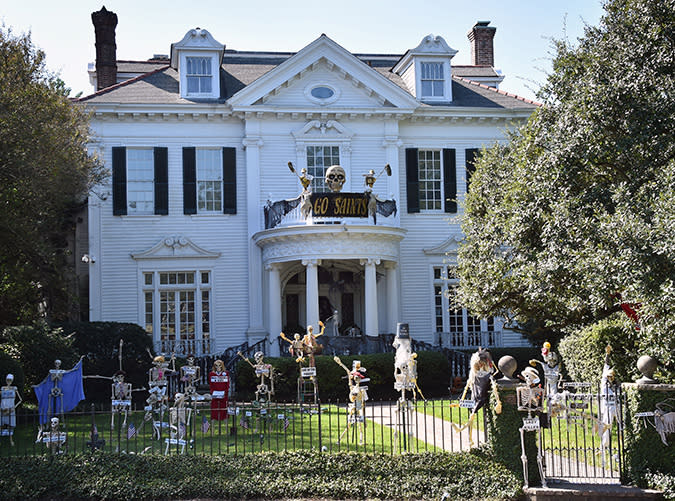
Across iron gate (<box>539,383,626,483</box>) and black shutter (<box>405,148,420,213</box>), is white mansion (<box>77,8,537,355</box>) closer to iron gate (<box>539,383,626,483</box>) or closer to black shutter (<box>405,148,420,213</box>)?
black shutter (<box>405,148,420,213</box>)

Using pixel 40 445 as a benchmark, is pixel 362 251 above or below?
above

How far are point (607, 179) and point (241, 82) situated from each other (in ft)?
54.0

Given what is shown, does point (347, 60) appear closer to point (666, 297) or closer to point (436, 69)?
point (436, 69)

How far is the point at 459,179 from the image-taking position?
2789 centimetres

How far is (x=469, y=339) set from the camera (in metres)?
27.5

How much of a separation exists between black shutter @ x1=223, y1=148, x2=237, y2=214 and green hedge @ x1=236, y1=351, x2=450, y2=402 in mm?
6628

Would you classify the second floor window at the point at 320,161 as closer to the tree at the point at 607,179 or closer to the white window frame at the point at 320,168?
the white window frame at the point at 320,168

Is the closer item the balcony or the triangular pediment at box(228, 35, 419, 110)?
the balcony

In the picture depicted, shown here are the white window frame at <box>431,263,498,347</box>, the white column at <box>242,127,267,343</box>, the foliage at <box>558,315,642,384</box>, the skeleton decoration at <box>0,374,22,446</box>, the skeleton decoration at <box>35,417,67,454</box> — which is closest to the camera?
the skeleton decoration at <box>35,417,67,454</box>

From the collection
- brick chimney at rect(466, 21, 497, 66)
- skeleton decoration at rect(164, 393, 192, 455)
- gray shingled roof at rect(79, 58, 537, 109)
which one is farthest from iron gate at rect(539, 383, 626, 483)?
brick chimney at rect(466, 21, 497, 66)

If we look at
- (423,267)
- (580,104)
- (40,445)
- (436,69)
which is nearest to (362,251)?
(423,267)

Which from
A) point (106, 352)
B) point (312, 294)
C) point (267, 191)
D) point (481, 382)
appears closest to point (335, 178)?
point (267, 191)

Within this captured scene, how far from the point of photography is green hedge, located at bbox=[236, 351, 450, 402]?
21.3m

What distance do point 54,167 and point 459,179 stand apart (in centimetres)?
1359
